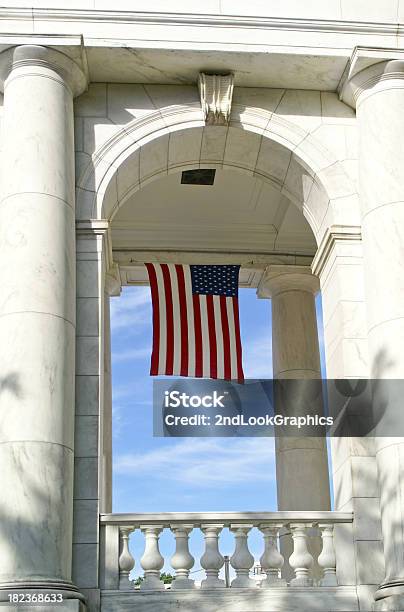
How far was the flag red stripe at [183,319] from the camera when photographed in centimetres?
2564

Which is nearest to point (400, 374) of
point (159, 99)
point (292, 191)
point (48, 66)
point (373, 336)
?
point (373, 336)

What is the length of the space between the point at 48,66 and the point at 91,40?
1.12 meters

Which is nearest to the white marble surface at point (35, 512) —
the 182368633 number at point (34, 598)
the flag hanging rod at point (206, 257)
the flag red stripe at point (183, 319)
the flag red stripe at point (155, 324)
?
the 182368633 number at point (34, 598)

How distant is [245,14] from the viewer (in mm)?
22125

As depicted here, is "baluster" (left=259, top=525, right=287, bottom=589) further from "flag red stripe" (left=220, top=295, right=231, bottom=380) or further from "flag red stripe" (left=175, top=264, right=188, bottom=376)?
"flag red stripe" (left=220, top=295, right=231, bottom=380)

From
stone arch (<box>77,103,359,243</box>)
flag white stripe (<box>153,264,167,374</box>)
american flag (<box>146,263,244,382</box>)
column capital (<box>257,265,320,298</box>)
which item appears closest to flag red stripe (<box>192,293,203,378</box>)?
american flag (<box>146,263,244,382</box>)

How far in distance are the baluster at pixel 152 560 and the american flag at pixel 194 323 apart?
5.97 meters

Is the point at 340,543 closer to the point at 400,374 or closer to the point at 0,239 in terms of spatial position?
the point at 400,374

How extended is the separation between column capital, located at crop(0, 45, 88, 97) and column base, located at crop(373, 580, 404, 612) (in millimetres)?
12116

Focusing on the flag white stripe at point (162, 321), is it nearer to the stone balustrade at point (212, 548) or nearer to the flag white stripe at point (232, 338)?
the flag white stripe at point (232, 338)

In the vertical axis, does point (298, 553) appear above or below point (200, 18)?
below

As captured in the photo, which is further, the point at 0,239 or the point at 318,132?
the point at 318,132

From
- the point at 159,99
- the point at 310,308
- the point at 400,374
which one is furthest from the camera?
the point at 310,308

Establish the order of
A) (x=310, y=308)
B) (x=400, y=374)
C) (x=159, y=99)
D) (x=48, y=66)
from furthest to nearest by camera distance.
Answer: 1. (x=310, y=308)
2. (x=159, y=99)
3. (x=48, y=66)
4. (x=400, y=374)
